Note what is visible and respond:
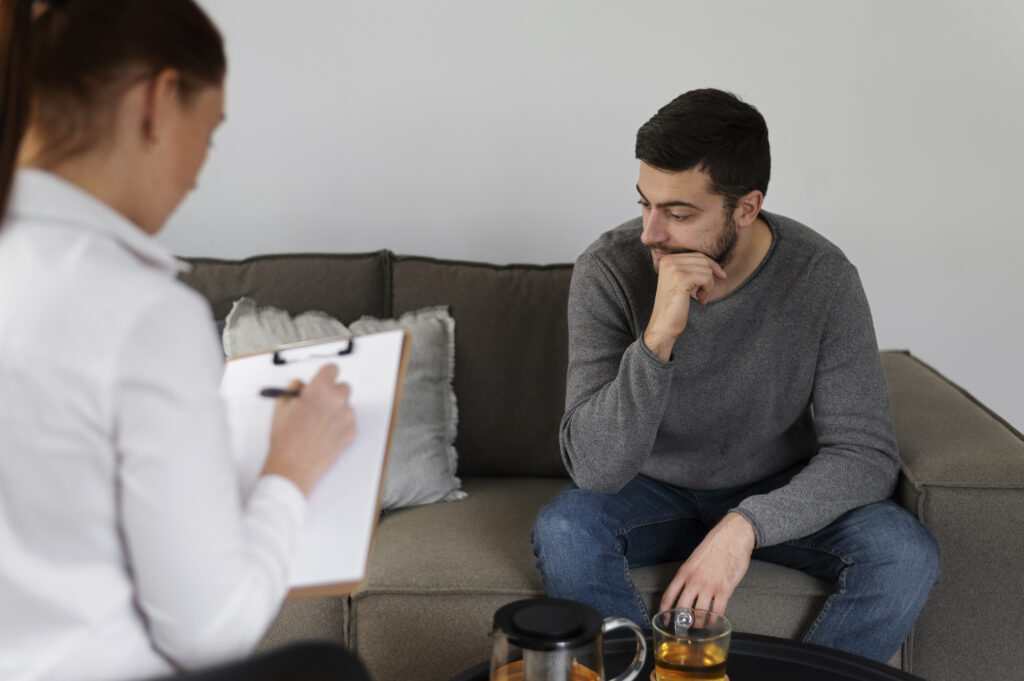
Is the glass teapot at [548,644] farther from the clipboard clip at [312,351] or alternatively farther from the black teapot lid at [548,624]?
the clipboard clip at [312,351]

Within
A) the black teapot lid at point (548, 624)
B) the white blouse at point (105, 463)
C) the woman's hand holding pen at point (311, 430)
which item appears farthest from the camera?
the black teapot lid at point (548, 624)

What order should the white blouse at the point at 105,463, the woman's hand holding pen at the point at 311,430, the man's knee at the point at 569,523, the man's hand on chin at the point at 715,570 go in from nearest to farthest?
the white blouse at the point at 105,463 < the woman's hand holding pen at the point at 311,430 < the man's hand on chin at the point at 715,570 < the man's knee at the point at 569,523

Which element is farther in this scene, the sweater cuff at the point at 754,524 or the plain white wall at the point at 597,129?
the plain white wall at the point at 597,129

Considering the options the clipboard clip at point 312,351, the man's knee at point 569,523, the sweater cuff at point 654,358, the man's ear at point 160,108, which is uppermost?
the man's ear at point 160,108

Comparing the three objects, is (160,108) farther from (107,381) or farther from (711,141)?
(711,141)

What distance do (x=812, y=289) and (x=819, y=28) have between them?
0.95m

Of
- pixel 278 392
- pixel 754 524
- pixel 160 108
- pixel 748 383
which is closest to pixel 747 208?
pixel 748 383

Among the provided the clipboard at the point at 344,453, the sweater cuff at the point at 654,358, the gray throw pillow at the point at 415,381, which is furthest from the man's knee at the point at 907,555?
the clipboard at the point at 344,453

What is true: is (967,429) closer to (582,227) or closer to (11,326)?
(582,227)

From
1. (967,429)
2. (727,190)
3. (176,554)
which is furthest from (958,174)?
(176,554)

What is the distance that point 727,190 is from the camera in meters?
1.69

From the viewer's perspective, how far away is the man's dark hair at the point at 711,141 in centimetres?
165

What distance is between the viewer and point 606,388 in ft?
5.46

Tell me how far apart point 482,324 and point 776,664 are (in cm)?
110
